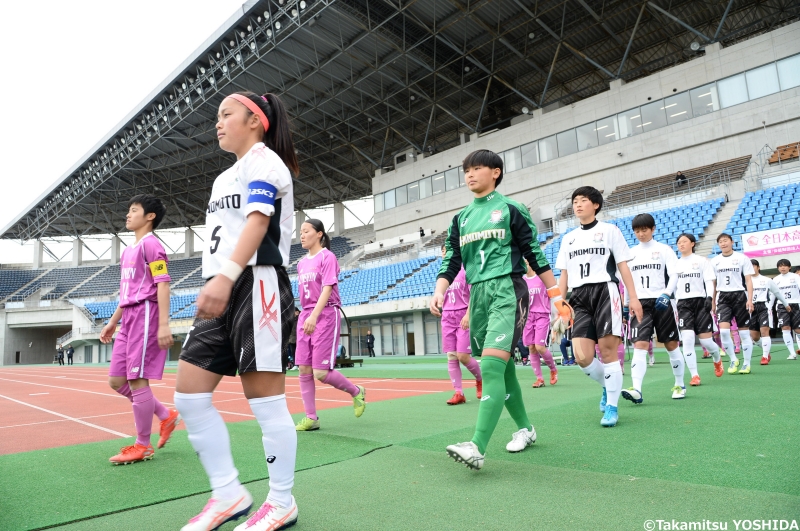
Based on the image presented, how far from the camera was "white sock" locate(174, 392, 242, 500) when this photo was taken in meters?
2.22

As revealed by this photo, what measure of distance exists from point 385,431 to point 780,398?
13.6ft

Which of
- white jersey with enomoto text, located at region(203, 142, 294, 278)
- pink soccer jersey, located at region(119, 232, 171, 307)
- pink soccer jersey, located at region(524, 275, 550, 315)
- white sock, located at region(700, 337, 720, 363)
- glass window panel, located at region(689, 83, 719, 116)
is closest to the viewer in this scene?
white jersey with enomoto text, located at region(203, 142, 294, 278)

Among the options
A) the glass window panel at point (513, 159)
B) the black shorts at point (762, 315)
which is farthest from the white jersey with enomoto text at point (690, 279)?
the glass window panel at point (513, 159)

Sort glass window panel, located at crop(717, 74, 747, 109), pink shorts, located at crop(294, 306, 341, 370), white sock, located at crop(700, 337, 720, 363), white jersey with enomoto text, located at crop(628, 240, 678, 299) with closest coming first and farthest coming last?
pink shorts, located at crop(294, 306, 341, 370) → white jersey with enomoto text, located at crop(628, 240, 678, 299) → white sock, located at crop(700, 337, 720, 363) → glass window panel, located at crop(717, 74, 747, 109)

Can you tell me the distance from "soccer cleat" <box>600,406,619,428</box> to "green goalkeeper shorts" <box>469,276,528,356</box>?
1.50 metres

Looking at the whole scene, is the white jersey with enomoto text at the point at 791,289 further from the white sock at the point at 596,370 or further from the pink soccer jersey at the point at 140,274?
the pink soccer jersey at the point at 140,274

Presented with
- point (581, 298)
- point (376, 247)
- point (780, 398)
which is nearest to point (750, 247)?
point (780, 398)

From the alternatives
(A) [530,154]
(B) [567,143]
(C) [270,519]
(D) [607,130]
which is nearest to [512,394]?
(C) [270,519]

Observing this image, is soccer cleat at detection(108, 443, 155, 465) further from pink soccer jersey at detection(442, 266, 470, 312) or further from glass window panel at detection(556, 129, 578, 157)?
glass window panel at detection(556, 129, 578, 157)

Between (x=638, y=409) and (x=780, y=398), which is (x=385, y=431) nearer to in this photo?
(x=638, y=409)

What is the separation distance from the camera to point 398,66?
1172 inches

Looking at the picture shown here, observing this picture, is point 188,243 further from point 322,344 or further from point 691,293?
point 691,293

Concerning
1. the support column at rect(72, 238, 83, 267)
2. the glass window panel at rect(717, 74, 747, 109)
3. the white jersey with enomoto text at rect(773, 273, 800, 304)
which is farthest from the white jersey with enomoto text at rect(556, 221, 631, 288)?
the support column at rect(72, 238, 83, 267)

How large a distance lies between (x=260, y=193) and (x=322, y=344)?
3.19 meters
